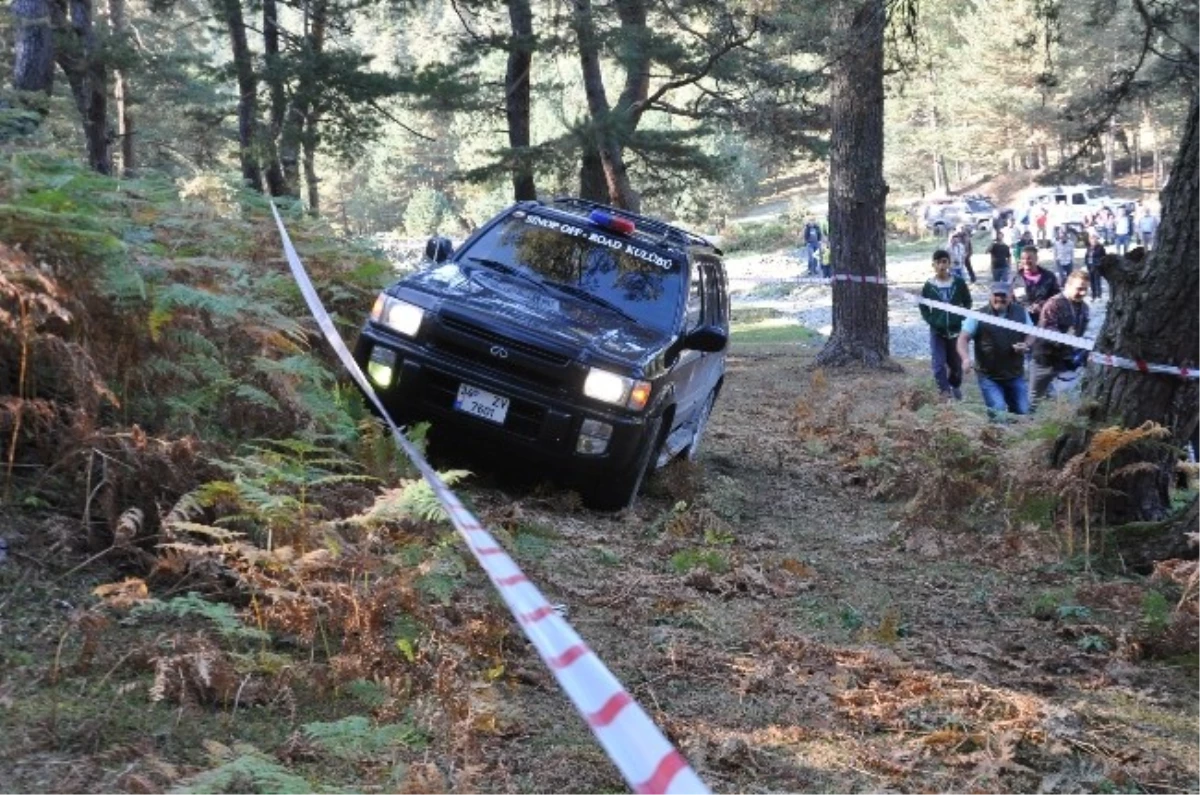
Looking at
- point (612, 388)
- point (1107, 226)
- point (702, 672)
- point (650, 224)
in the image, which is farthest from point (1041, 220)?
point (702, 672)

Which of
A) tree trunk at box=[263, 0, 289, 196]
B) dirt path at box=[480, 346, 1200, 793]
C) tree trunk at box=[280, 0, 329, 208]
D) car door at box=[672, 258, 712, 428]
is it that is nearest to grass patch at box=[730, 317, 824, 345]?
tree trunk at box=[280, 0, 329, 208]

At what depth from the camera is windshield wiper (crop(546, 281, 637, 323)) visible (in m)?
8.27

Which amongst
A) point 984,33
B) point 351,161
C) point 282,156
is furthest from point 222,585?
point 984,33

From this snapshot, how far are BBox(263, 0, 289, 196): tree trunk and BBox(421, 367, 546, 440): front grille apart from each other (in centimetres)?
1330

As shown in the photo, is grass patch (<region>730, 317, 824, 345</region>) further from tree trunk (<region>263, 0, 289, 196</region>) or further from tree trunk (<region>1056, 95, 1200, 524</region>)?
tree trunk (<region>1056, 95, 1200, 524</region>)

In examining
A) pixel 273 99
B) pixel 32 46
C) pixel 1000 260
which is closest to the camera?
pixel 32 46

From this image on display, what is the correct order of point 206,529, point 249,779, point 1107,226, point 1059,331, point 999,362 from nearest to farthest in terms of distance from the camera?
1. point 249,779
2. point 206,529
3. point 999,362
4. point 1059,331
5. point 1107,226

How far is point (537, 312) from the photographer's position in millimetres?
7680

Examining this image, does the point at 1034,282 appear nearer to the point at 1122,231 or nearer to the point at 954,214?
the point at 1122,231

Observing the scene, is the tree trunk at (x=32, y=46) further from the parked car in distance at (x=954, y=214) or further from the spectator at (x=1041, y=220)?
the parked car in distance at (x=954, y=214)

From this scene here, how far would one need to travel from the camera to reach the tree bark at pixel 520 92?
72.1 ft

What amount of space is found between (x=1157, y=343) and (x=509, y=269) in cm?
418

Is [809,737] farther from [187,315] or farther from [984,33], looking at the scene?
[984,33]

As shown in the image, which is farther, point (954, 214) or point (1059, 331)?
point (954, 214)
